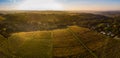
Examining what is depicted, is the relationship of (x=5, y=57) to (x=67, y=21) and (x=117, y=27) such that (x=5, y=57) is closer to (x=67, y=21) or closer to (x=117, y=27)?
(x=67, y=21)

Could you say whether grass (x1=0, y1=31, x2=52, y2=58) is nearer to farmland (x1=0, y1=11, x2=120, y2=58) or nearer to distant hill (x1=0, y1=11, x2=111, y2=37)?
farmland (x1=0, y1=11, x2=120, y2=58)

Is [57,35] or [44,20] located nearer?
[57,35]

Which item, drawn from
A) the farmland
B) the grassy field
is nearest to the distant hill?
the farmland

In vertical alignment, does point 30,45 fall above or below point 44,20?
below

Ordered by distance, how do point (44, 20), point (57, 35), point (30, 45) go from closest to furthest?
point (30, 45) < point (57, 35) < point (44, 20)

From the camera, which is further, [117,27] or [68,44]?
[117,27]

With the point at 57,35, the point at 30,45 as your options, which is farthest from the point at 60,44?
the point at 30,45

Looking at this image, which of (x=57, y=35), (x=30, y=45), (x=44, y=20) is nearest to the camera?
(x=30, y=45)

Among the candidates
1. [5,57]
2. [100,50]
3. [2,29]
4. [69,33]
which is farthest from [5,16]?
[100,50]

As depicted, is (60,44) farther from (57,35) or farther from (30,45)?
(30,45)
